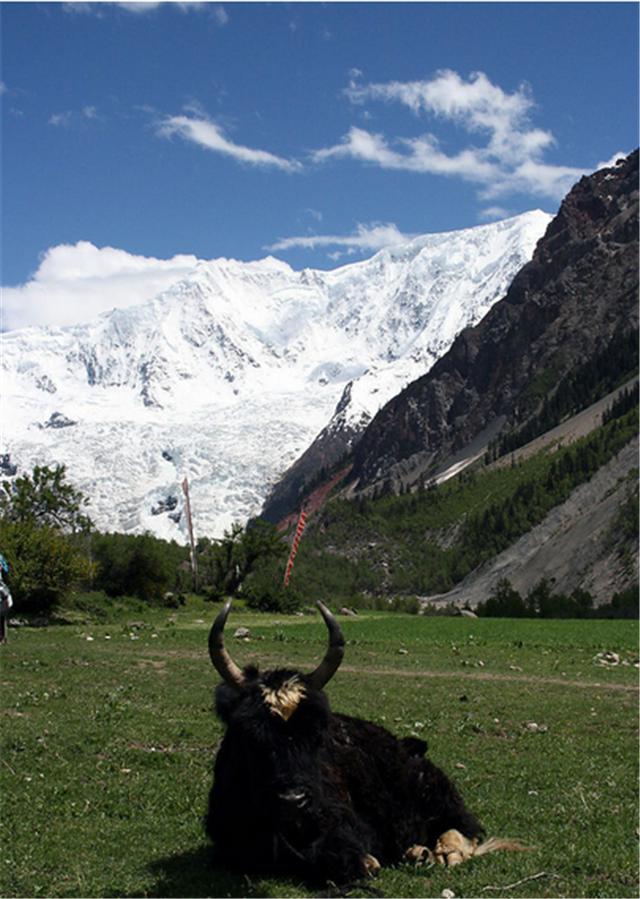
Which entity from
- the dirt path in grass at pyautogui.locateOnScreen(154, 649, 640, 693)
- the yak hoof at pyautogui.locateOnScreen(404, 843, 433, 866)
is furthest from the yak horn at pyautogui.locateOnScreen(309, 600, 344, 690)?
the dirt path in grass at pyautogui.locateOnScreen(154, 649, 640, 693)

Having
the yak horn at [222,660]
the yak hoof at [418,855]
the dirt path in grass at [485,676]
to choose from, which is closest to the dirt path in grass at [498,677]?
the dirt path in grass at [485,676]

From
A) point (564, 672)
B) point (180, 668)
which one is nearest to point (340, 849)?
point (180, 668)

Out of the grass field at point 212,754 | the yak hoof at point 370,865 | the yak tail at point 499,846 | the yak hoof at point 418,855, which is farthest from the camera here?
the yak tail at point 499,846

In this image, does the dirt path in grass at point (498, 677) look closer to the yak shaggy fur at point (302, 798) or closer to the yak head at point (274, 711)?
the yak shaggy fur at point (302, 798)

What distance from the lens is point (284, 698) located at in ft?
26.7

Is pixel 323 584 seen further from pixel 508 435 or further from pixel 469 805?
pixel 469 805

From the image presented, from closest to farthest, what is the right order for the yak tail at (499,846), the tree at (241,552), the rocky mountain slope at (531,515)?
the yak tail at (499,846) → the tree at (241,552) → the rocky mountain slope at (531,515)

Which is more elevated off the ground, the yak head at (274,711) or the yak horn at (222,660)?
the yak horn at (222,660)

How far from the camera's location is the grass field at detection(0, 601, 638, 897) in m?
8.23

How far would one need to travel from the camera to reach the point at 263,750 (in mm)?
7906

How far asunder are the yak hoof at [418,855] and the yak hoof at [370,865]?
0.63 metres

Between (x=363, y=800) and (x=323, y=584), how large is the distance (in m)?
114

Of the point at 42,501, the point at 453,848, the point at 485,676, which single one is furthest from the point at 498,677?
the point at 42,501

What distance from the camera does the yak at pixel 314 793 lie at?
783 cm
